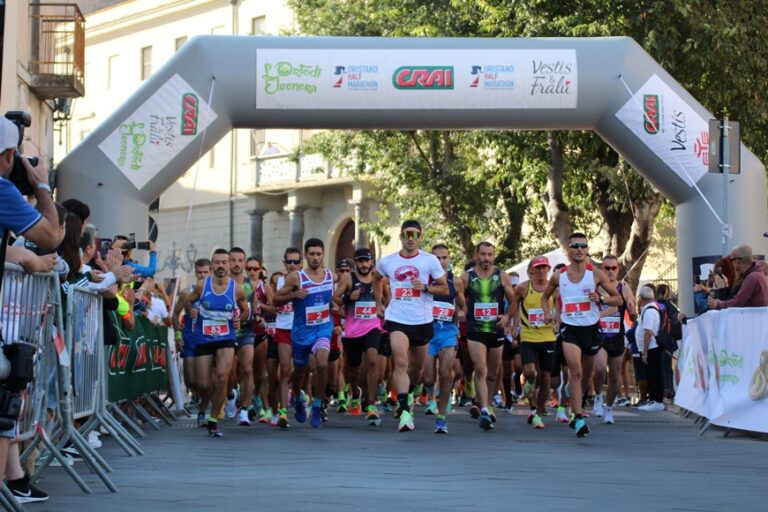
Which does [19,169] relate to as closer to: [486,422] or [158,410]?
[486,422]

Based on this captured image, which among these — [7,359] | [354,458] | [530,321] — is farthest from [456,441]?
[7,359]

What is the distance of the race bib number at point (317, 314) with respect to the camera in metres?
14.7

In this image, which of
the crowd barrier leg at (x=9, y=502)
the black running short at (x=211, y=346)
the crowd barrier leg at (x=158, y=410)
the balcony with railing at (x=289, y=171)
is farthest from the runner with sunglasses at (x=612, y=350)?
the balcony with railing at (x=289, y=171)

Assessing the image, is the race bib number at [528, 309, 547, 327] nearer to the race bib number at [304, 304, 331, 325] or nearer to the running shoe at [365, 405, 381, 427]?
the running shoe at [365, 405, 381, 427]

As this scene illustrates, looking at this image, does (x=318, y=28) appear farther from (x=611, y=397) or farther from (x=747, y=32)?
(x=611, y=397)

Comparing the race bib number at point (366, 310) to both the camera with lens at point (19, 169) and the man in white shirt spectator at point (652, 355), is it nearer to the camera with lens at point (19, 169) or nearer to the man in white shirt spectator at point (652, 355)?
the man in white shirt spectator at point (652, 355)

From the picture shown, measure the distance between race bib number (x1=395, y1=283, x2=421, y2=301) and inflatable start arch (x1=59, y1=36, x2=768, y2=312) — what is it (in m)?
4.77

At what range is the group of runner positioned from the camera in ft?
44.5

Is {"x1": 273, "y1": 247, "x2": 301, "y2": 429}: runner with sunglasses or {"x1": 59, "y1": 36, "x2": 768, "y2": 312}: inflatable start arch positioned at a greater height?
{"x1": 59, "y1": 36, "x2": 768, "y2": 312}: inflatable start arch

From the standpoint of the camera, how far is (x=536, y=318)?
51.0ft

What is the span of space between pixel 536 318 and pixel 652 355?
182 inches

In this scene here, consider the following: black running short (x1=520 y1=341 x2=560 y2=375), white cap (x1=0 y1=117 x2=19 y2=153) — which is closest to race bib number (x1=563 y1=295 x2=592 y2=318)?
black running short (x1=520 y1=341 x2=560 y2=375)

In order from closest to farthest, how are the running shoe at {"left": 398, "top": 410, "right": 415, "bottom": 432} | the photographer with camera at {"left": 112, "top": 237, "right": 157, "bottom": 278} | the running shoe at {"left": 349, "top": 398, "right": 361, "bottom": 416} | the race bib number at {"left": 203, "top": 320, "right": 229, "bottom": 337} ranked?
the photographer with camera at {"left": 112, "top": 237, "right": 157, "bottom": 278}
the race bib number at {"left": 203, "top": 320, "right": 229, "bottom": 337}
the running shoe at {"left": 398, "top": 410, "right": 415, "bottom": 432}
the running shoe at {"left": 349, "top": 398, "right": 361, "bottom": 416}

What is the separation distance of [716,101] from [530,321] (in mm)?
10320
